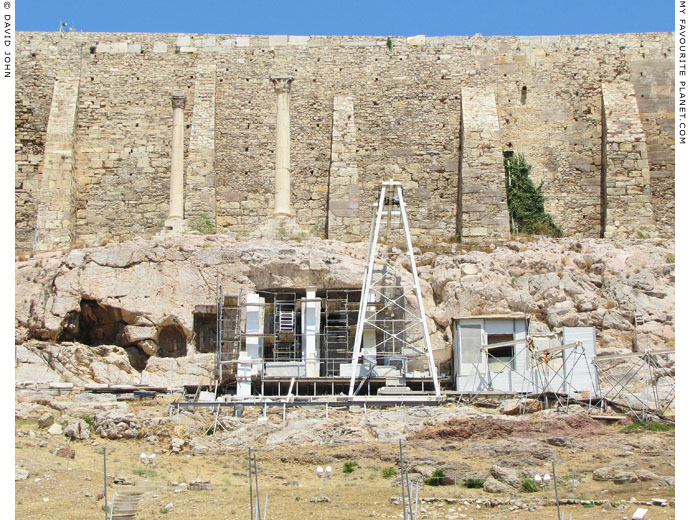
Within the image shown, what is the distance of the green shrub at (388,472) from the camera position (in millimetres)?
21188

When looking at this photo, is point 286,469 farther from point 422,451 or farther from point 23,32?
point 23,32

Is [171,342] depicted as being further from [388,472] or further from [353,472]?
[388,472]

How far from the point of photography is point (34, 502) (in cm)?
1916

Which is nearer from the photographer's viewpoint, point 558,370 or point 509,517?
point 509,517

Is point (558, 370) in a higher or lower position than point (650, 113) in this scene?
lower

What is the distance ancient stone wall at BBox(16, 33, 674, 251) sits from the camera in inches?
1454

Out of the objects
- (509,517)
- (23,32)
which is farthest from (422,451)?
(23,32)

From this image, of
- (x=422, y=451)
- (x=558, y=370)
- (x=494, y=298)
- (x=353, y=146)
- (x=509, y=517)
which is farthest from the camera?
(x=353, y=146)

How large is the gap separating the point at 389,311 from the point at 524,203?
329 inches

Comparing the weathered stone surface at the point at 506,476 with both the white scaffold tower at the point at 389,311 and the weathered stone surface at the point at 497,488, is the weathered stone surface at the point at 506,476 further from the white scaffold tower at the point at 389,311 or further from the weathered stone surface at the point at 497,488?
the white scaffold tower at the point at 389,311

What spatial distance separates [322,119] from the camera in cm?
3819

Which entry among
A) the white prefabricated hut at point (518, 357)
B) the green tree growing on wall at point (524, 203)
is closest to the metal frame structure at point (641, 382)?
the white prefabricated hut at point (518, 357)

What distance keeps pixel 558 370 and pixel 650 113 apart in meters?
14.5

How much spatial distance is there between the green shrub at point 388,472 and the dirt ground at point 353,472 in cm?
9
